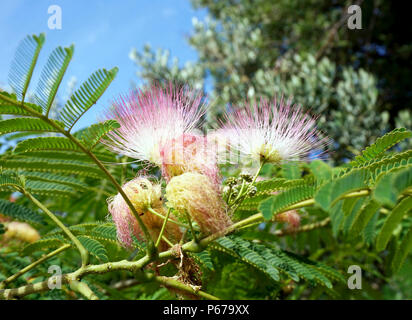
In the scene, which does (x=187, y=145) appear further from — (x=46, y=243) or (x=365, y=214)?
(x=46, y=243)

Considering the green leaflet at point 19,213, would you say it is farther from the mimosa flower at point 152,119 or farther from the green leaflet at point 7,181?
the mimosa flower at point 152,119

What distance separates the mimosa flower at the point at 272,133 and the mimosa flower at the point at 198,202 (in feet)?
1.16

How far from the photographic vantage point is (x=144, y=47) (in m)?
→ 12.4

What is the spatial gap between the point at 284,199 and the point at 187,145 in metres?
0.45

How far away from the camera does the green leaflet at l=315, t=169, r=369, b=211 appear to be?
42.3 inches

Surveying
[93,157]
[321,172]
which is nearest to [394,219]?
[321,172]

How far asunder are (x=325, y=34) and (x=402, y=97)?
3.04 meters

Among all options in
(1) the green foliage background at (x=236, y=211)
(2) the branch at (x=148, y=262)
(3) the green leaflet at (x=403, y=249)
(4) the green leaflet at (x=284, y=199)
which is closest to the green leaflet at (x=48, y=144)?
(1) the green foliage background at (x=236, y=211)

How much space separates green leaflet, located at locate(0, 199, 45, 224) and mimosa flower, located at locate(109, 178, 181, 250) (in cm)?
37

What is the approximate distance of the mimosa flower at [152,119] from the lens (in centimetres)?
151

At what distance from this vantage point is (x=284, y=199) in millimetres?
1203

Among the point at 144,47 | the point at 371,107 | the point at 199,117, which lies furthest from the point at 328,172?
the point at 144,47

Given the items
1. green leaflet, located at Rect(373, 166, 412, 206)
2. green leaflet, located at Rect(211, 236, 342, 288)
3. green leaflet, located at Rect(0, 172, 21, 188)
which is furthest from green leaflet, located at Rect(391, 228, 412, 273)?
green leaflet, located at Rect(0, 172, 21, 188)
